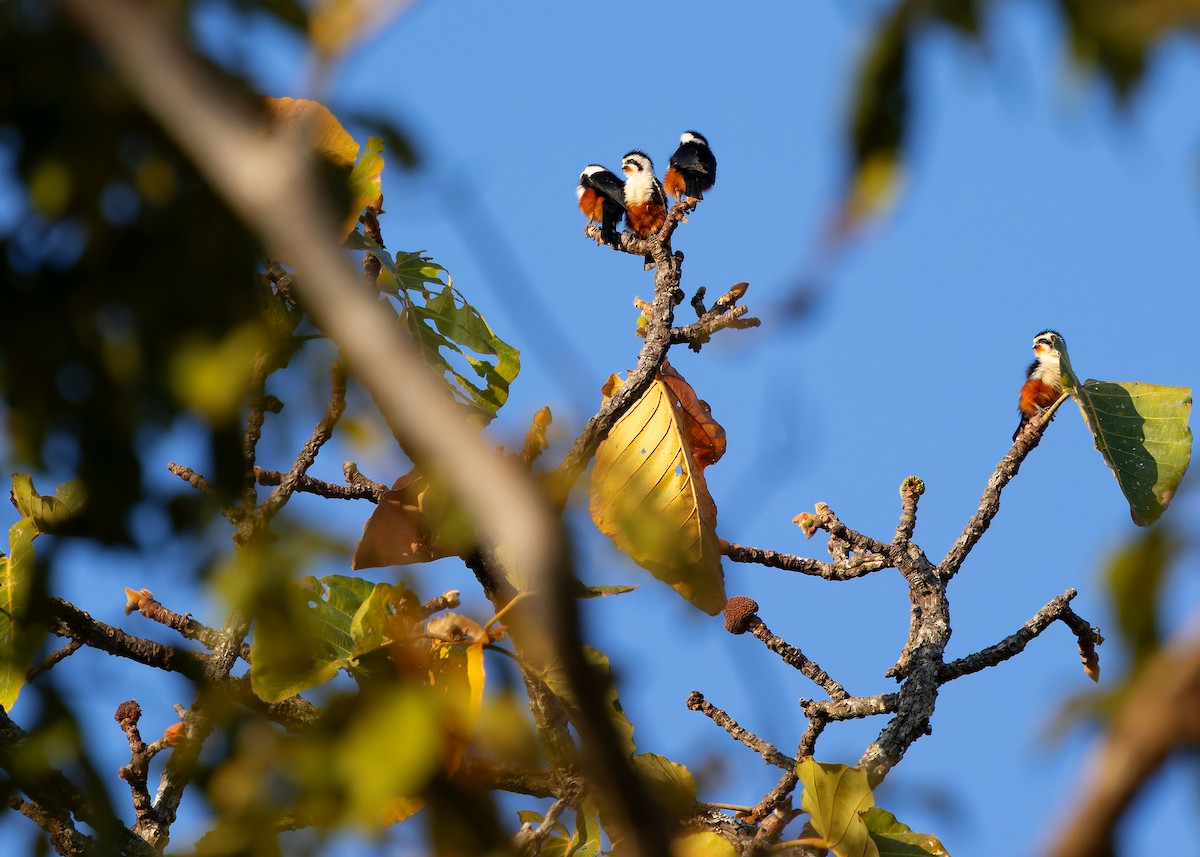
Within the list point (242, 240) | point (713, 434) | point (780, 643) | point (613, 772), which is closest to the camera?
point (613, 772)

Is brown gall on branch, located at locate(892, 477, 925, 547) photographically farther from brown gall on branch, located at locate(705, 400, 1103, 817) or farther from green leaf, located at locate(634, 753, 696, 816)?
green leaf, located at locate(634, 753, 696, 816)

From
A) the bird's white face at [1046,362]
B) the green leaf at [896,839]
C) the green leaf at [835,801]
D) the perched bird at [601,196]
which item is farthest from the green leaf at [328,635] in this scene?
the perched bird at [601,196]

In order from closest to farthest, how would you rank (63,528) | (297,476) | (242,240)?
1. (242,240)
2. (63,528)
3. (297,476)

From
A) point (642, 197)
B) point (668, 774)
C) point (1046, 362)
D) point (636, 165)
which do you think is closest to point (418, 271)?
point (668, 774)

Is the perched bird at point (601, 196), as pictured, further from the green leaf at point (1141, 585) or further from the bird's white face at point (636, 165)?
the green leaf at point (1141, 585)

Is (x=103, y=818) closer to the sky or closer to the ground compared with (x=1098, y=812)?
closer to the sky

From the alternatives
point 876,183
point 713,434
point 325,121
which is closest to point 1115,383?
point 713,434

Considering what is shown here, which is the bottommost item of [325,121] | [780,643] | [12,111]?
[12,111]

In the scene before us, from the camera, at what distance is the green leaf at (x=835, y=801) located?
257cm

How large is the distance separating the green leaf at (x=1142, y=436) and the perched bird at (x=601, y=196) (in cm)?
513

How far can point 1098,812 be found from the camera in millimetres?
807

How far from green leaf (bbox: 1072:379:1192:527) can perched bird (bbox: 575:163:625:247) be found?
Result: 16.8 ft

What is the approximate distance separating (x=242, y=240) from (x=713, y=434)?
122 inches

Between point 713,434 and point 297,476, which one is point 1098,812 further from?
point 713,434
